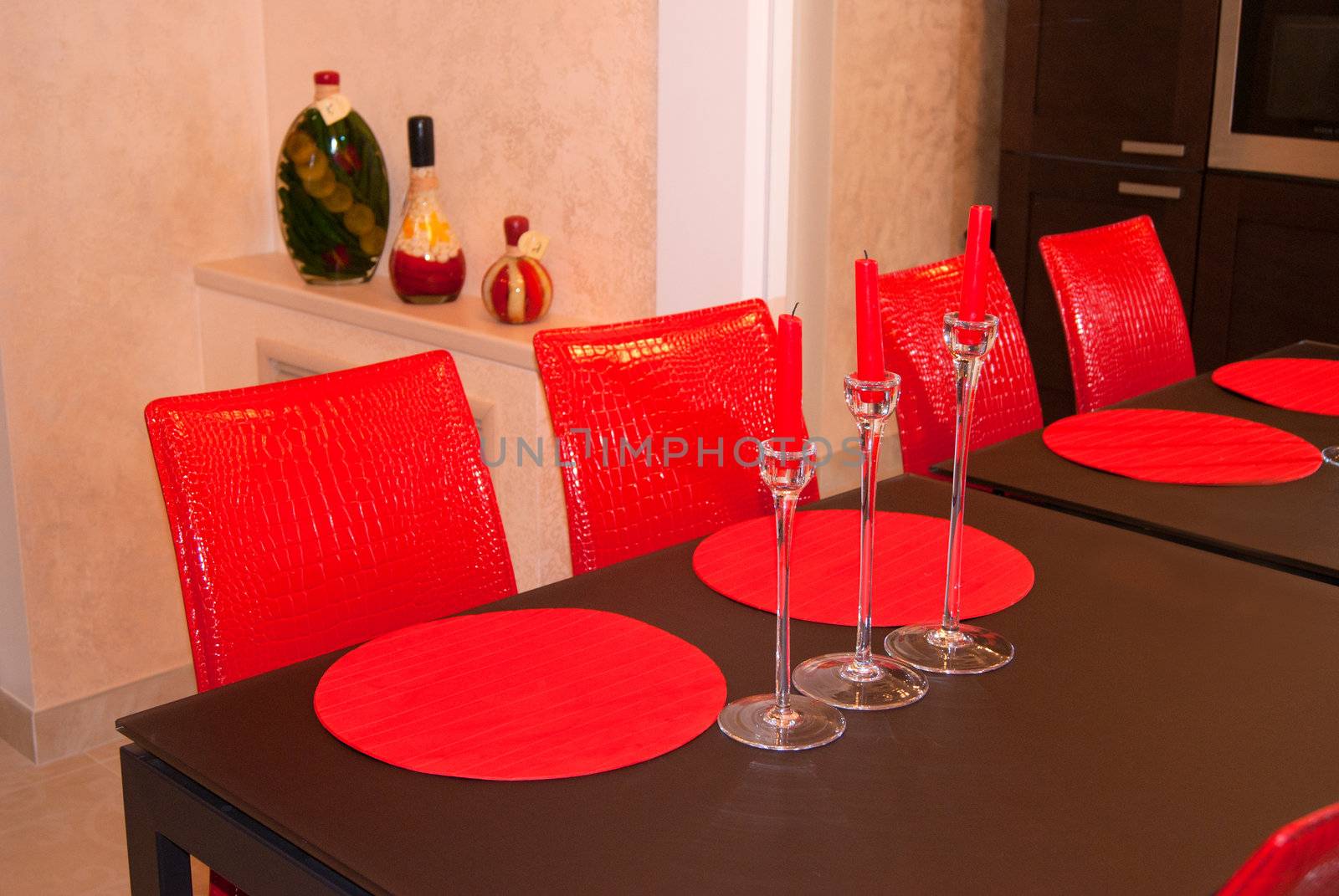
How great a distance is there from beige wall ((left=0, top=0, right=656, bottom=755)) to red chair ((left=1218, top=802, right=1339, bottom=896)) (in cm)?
190

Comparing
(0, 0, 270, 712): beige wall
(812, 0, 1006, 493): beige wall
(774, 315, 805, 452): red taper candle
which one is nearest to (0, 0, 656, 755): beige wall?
(0, 0, 270, 712): beige wall

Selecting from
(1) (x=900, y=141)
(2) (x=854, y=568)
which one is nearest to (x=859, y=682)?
(2) (x=854, y=568)

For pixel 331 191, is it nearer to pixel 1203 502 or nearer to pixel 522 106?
pixel 522 106

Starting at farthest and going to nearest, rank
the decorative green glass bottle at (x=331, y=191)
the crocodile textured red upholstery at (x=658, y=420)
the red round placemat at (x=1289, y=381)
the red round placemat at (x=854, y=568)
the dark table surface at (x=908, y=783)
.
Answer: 1. the decorative green glass bottle at (x=331, y=191)
2. the red round placemat at (x=1289, y=381)
3. the crocodile textured red upholstery at (x=658, y=420)
4. the red round placemat at (x=854, y=568)
5. the dark table surface at (x=908, y=783)

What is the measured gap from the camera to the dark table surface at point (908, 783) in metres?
0.91

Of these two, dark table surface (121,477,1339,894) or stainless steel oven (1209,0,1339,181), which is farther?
stainless steel oven (1209,0,1339,181)

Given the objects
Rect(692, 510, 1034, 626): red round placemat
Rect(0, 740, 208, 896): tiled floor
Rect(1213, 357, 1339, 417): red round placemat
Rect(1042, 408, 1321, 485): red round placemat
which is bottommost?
Rect(0, 740, 208, 896): tiled floor

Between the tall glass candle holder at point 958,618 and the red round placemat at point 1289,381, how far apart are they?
3.24 feet

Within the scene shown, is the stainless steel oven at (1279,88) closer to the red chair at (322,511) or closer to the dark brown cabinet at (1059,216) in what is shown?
the dark brown cabinet at (1059,216)

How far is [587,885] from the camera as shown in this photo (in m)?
0.89

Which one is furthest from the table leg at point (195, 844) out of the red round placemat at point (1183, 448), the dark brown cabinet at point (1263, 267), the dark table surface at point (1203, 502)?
the dark brown cabinet at point (1263, 267)

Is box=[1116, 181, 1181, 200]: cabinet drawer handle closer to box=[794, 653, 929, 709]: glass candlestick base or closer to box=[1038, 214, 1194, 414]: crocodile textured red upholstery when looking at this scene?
box=[1038, 214, 1194, 414]: crocodile textured red upholstery

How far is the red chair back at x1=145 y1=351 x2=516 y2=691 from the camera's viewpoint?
4.48 feet

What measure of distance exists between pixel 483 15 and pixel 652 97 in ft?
1.35
